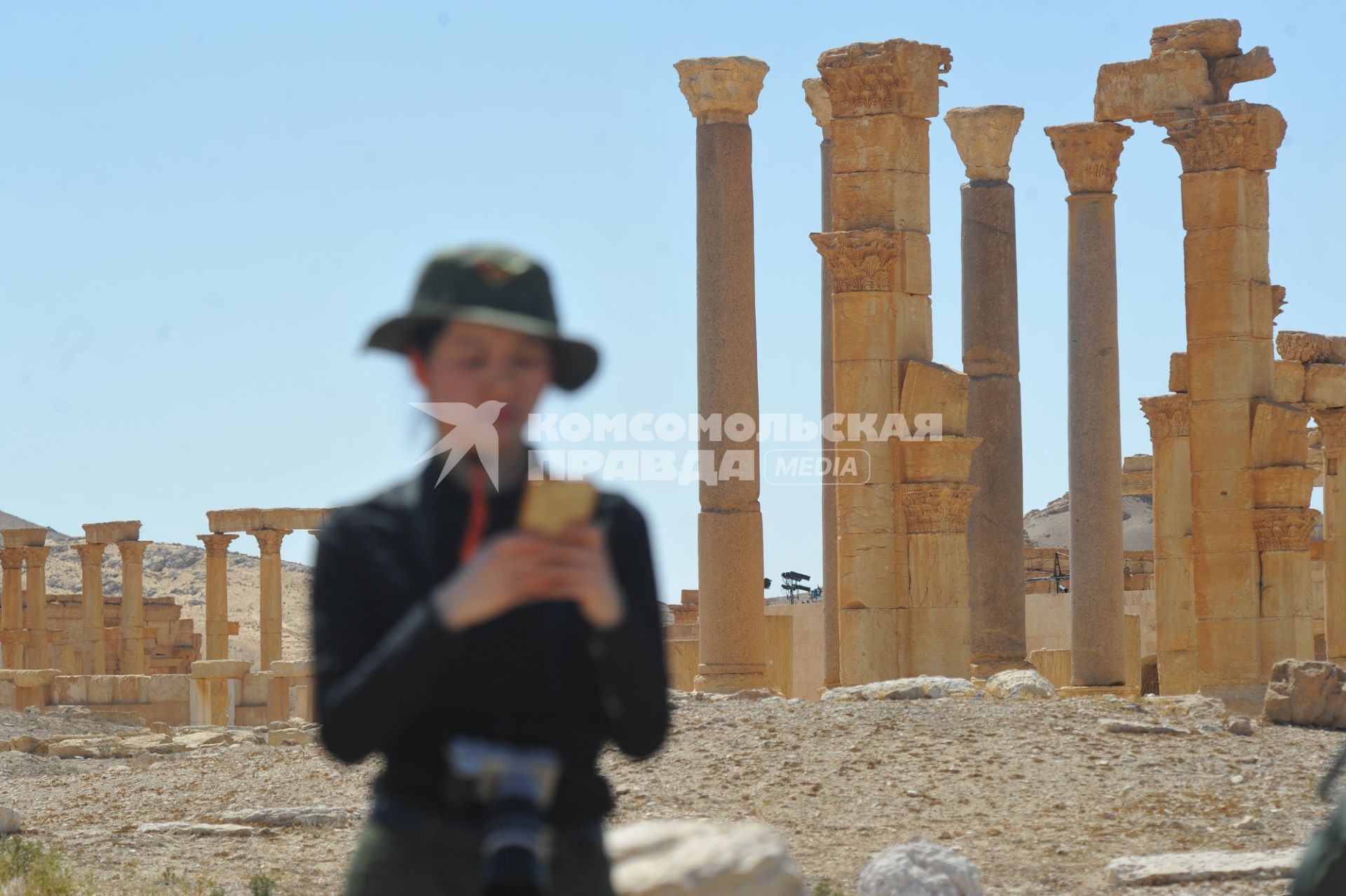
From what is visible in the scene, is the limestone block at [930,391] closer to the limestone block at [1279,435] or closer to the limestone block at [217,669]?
the limestone block at [1279,435]

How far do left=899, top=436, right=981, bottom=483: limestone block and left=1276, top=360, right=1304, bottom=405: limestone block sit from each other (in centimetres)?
930

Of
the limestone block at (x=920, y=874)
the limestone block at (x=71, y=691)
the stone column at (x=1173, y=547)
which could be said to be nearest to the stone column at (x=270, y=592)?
the limestone block at (x=71, y=691)

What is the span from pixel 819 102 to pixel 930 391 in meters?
7.31

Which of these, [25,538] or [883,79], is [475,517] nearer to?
[883,79]

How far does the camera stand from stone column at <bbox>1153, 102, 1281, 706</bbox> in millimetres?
20812

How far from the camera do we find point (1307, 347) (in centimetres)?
2678

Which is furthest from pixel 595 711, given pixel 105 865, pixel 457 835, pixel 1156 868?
pixel 105 865

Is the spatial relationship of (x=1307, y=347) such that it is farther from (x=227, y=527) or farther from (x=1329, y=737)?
(x=227, y=527)

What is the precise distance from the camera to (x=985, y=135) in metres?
24.9

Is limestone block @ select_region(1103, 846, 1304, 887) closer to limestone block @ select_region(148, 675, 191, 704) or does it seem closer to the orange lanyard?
the orange lanyard

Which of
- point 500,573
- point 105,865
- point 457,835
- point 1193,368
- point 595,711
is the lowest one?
point 105,865

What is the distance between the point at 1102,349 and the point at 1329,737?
1105 centimetres

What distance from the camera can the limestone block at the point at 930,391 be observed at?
18.9m

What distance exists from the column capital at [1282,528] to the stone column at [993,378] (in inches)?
168
